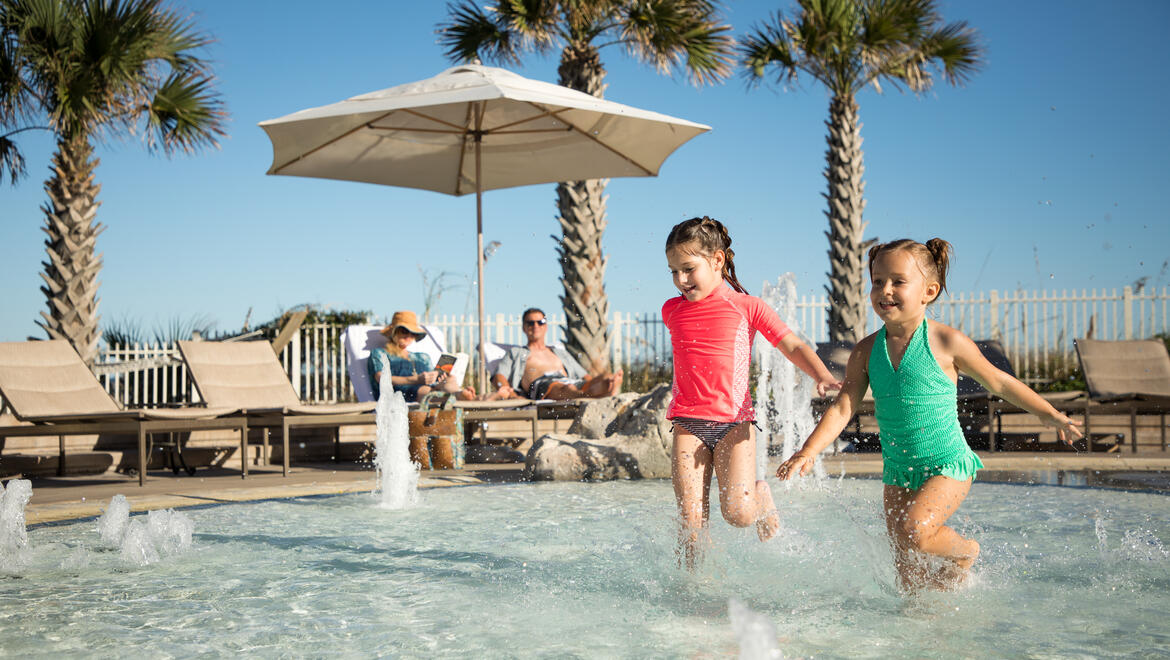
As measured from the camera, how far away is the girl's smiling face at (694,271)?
3223 millimetres

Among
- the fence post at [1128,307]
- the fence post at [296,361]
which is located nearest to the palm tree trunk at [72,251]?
the fence post at [296,361]

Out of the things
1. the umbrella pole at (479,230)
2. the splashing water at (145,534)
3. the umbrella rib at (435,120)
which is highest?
the umbrella rib at (435,120)

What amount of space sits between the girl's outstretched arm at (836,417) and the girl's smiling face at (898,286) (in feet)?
0.58

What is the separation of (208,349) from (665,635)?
6.26m

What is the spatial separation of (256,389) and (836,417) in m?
6.06

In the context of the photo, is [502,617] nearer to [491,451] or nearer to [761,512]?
[761,512]

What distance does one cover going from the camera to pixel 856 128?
13891mm

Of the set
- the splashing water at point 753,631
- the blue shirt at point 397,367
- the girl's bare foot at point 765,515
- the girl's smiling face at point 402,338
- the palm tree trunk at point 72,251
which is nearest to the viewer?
the splashing water at point 753,631

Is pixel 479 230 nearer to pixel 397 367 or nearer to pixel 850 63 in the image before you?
pixel 397 367

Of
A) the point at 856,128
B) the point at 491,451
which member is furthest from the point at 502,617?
the point at 856,128

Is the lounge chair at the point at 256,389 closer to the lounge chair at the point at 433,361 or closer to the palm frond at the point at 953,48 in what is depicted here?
the lounge chair at the point at 433,361

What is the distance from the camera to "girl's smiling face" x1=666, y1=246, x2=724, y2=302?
3.22 m

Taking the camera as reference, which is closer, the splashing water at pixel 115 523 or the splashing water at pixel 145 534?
the splashing water at pixel 145 534

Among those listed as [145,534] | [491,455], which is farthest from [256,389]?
[145,534]
